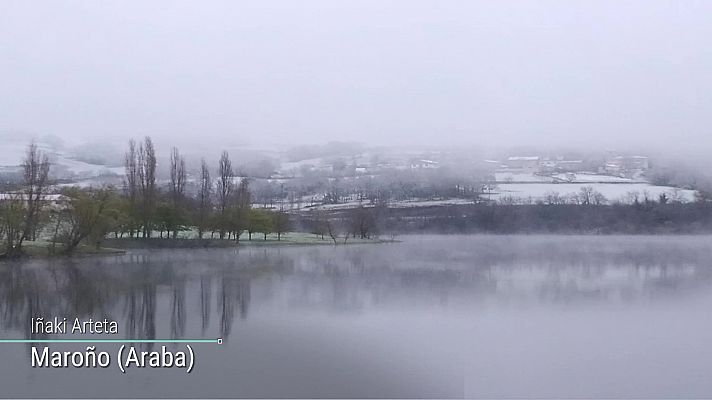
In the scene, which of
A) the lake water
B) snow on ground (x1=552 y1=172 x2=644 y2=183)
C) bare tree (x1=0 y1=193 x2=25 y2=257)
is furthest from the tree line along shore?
the lake water

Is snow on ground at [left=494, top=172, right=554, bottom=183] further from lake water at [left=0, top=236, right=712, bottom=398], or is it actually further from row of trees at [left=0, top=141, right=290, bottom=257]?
lake water at [left=0, top=236, right=712, bottom=398]

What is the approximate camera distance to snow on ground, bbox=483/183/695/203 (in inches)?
1618

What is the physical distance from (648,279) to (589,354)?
981 centimetres

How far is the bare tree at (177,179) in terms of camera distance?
34344mm

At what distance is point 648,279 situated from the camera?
55.8 ft

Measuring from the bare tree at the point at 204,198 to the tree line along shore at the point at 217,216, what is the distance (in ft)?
0.16

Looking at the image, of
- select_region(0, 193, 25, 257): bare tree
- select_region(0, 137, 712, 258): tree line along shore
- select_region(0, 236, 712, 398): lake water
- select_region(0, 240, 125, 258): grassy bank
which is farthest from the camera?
select_region(0, 137, 712, 258): tree line along shore

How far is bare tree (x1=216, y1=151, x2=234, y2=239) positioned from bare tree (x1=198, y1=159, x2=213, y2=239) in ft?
1.68

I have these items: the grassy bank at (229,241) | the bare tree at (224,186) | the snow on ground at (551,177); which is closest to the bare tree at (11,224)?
the grassy bank at (229,241)

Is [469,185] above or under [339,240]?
above

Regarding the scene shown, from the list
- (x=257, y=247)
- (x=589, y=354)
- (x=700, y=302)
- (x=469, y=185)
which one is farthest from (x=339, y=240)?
(x=589, y=354)

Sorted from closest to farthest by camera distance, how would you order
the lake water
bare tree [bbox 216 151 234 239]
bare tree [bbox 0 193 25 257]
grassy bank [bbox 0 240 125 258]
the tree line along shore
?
1. the lake water
2. bare tree [bbox 0 193 25 257]
3. grassy bank [bbox 0 240 125 258]
4. the tree line along shore
5. bare tree [bbox 216 151 234 239]

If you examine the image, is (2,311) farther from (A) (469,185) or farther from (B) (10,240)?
(A) (469,185)

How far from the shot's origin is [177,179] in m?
36.0
